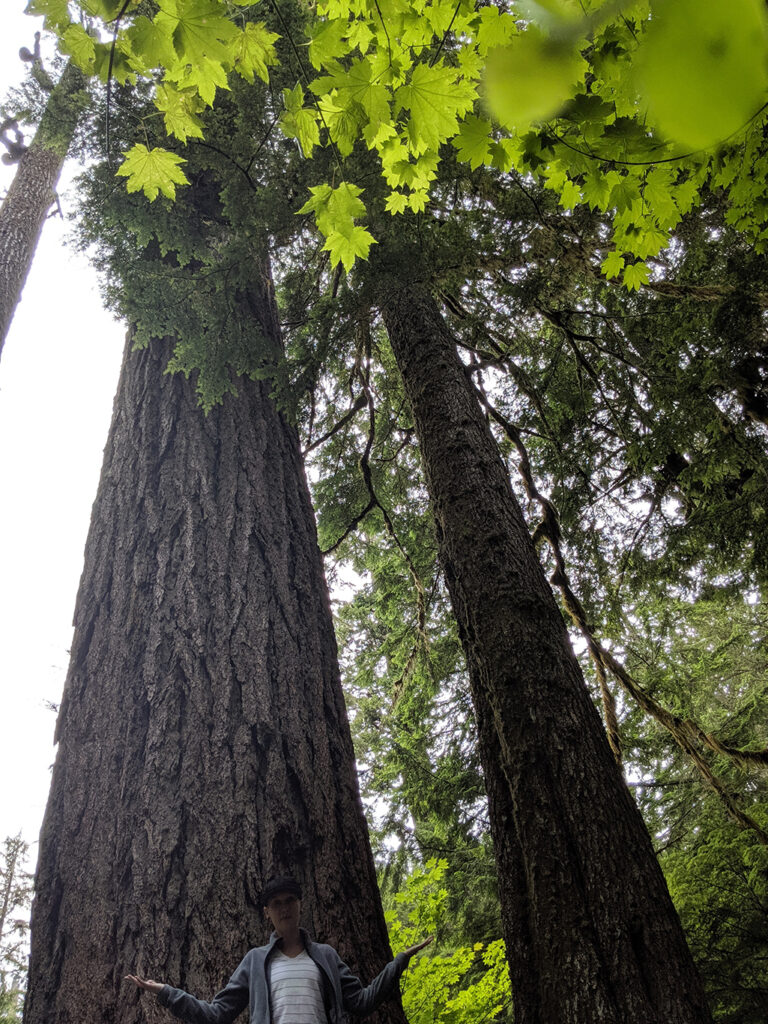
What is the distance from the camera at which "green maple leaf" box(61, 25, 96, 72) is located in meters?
1.55

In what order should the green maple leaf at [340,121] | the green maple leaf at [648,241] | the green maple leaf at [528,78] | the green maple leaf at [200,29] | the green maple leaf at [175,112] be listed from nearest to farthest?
the green maple leaf at [528,78] → the green maple leaf at [200,29] → the green maple leaf at [340,121] → the green maple leaf at [175,112] → the green maple leaf at [648,241]

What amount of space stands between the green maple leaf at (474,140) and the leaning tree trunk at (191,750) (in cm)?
183

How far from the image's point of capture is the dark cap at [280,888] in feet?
6.15

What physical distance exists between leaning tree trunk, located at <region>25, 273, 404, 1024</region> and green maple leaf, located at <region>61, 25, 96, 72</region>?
1768 millimetres

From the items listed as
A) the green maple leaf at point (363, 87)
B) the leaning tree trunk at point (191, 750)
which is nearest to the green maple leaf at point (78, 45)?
the green maple leaf at point (363, 87)

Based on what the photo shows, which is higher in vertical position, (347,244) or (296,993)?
(347,244)

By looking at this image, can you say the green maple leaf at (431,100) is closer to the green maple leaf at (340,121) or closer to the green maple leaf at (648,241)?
the green maple leaf at (340,121)

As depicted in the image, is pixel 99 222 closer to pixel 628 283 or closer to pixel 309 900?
pixel 628 283

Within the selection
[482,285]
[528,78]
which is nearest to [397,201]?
[528,78]

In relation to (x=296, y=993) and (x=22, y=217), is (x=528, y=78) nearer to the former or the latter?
(x=296, y=993)

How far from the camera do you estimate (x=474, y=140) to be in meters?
1.76

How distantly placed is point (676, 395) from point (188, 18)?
135 inches

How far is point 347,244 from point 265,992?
2.16 meters

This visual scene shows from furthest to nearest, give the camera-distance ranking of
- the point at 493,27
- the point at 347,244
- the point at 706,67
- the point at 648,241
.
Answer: the point at 648,241
the point at 347,244
the point at 493,27
the point at 706,67
